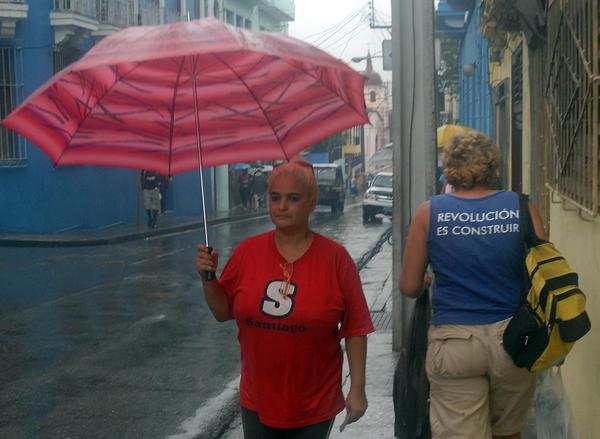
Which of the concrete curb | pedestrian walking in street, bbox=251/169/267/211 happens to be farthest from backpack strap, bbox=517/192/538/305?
pedestrian walking in street, bbox=251/169/267/211

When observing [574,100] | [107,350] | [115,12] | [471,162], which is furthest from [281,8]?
[471,162]

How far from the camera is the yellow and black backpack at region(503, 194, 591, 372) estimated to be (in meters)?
3.79

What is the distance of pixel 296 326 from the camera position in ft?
12.0

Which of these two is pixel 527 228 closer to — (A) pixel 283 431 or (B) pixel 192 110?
(A) pixel 283 431

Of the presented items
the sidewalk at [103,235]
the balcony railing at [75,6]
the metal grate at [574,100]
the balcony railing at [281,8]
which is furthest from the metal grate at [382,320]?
the balcony railing at [281,8]

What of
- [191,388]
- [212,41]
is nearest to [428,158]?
[191,388]

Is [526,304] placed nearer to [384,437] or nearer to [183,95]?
[183,95]

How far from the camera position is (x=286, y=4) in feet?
172

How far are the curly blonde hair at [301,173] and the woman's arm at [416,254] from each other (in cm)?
50

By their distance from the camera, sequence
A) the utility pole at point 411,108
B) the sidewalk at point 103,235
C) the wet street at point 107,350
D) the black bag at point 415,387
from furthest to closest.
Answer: the sidewalk at point 103,235, the utility pole at point 411,108, the wet street at point 107,350, the black bag at point 415,387

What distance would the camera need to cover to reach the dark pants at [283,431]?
375 cm

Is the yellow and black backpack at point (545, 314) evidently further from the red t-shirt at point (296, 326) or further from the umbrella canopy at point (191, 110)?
the umbrella canopy at point (191, 110)

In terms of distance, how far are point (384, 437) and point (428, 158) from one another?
2.90 meters

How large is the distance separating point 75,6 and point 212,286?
72.7 ft
